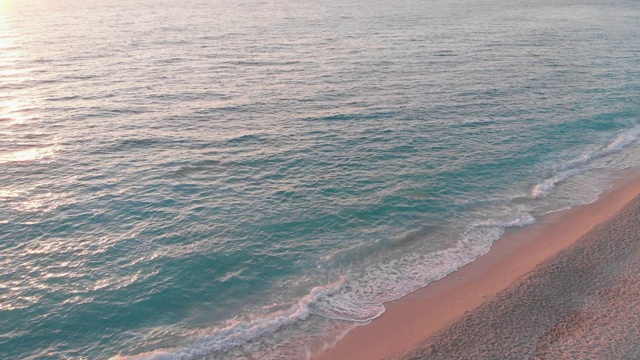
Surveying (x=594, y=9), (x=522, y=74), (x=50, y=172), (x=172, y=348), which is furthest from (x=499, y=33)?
(x=172, y=348)

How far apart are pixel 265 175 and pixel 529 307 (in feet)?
61.8

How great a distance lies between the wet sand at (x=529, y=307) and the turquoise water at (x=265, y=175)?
1281 mm

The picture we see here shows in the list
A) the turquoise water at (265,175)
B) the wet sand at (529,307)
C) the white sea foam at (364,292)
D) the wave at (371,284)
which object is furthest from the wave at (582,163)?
the white sea foam at (364,292)

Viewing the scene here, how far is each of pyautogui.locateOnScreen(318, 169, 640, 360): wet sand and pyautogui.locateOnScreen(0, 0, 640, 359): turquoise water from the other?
4.20 feet

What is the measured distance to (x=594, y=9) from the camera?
122 m

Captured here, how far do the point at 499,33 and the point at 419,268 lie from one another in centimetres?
7029

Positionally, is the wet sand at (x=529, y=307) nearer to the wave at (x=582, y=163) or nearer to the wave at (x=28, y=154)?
the wave at (x=582, y=163)

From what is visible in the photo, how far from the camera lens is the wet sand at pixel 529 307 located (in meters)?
19.8

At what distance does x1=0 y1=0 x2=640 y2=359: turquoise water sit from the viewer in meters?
23.2

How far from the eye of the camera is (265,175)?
115 ft

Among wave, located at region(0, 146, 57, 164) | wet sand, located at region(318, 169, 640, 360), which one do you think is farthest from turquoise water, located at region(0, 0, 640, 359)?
wet sand, located at region(318, 169, 640, 360)

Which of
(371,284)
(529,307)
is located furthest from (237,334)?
(529,307)

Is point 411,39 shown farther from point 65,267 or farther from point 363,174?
point 65,267

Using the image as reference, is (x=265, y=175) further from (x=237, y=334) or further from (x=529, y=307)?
(x=529, y=307)
